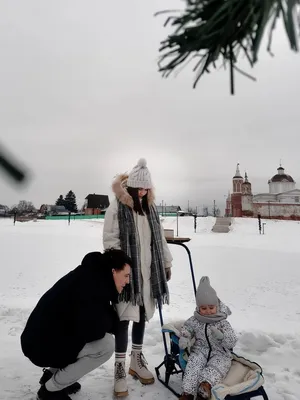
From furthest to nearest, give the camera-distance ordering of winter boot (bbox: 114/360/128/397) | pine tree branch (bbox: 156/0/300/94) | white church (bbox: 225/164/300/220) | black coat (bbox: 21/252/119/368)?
white church (bbox: 225/164/300/220), winter boot (bbox: 114/360/128/397), black coat (bbox: 21/252/119/368), pine tree branch (bbox: 156/0/300/94)

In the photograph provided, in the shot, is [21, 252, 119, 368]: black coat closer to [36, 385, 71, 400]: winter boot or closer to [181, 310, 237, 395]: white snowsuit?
[36, 385, 71, 400]: winter boot

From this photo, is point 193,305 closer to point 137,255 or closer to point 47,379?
point 137,255

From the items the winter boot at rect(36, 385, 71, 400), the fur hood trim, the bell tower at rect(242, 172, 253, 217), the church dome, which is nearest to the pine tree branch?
the fur hood trim

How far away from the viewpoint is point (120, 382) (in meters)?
2.69

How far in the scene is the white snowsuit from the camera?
96.8 inches

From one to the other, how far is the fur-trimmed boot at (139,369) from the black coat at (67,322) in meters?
0.71

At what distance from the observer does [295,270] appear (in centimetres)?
945

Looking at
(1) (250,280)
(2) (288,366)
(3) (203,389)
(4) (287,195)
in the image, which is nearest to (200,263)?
(1) (250,280)

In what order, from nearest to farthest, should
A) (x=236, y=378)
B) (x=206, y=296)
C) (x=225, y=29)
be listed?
(x=225, y=29), (x=236, y=378), (x=206, y=296)

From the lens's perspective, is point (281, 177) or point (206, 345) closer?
point (206, 345)

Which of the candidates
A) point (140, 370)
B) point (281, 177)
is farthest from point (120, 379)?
point (281, 177)

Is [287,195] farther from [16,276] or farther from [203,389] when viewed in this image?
[203,389]

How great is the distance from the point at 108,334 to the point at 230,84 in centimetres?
229

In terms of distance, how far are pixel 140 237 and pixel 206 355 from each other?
1.10 m
